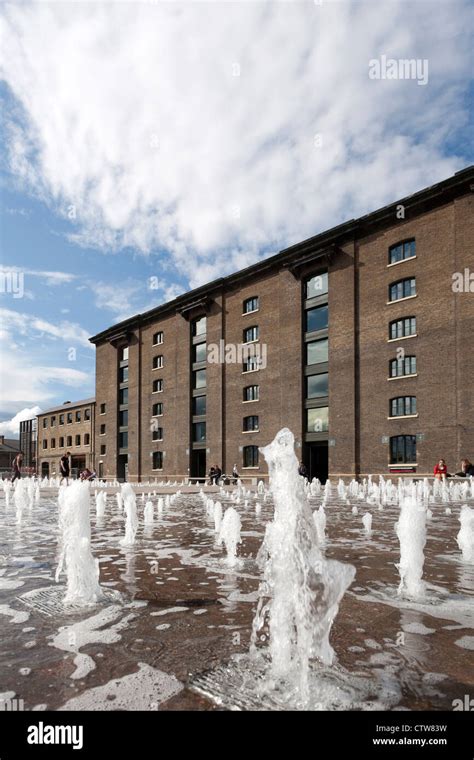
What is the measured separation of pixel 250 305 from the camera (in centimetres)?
3675

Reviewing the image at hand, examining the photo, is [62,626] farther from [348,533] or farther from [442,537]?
[442,537]

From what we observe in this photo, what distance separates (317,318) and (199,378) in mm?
12855

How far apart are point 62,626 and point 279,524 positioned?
2110mm

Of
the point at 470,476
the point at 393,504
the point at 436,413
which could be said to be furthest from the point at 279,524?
the point at 436,413

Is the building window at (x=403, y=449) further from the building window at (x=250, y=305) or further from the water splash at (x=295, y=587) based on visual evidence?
the water splash at (x=295, y=587)

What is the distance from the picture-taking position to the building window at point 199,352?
132 feet

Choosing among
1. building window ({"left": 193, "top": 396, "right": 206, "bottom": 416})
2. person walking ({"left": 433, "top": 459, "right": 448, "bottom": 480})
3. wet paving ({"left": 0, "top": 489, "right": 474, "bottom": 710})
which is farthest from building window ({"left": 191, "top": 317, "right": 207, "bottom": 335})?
wet paving ({"left": 0, "top": 489, "right": 474, "bottom": 710})

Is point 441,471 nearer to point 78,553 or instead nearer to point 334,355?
point 334,355

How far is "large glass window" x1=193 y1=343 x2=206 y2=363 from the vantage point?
1583 inches

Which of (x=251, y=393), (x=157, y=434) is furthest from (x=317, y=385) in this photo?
(x=157, y=434)

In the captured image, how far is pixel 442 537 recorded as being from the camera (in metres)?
9.38

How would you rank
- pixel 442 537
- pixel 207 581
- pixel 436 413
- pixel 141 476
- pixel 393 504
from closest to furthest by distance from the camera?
pixel 207 581 < pixel 442 537 < pixel 393 504 < pixel 436 413 < pixel 141 476

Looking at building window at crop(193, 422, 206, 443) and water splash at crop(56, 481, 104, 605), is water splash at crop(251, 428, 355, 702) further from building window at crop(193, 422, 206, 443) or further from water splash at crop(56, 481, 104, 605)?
building window at crop(193, 422, 206, 443)

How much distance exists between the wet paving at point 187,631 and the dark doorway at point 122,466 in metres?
41.3
